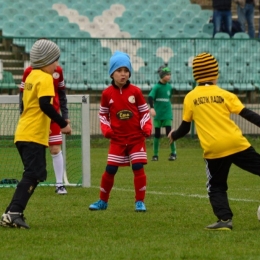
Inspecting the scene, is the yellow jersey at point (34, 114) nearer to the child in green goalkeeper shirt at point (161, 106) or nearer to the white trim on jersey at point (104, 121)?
the white trim on jersey at point (104, 121)

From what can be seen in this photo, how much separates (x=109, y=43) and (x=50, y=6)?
4.12 meters

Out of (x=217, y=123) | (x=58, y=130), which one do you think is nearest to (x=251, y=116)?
(x=217, y=123)

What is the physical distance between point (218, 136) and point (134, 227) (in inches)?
46.2

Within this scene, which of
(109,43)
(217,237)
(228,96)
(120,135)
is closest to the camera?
(217,237)

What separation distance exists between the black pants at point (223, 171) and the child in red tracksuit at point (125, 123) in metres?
1.54

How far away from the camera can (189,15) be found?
2550 cm

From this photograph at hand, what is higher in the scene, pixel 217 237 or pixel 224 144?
pixel 224 144

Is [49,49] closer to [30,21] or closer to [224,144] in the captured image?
[224,144]

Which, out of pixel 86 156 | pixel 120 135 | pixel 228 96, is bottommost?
pixel 86 156

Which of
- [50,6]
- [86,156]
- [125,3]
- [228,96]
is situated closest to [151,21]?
[125,3]

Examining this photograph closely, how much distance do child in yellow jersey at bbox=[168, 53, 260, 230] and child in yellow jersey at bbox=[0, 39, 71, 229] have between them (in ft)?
4.04

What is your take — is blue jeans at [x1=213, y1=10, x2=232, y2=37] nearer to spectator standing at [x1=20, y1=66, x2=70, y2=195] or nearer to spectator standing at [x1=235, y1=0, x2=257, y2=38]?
spectator standing at [x1=235, y1=0, x2=257, y2=38]

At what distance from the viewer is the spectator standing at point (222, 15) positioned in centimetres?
2327

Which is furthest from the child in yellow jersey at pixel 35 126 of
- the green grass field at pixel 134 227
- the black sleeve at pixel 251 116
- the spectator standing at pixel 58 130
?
the spectator standing at pixel 58 130
